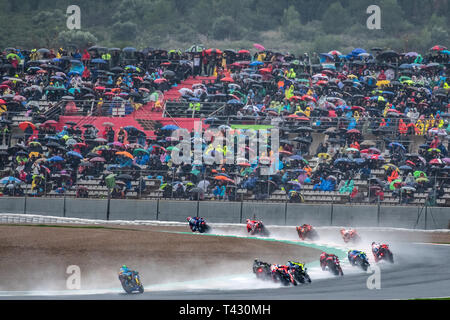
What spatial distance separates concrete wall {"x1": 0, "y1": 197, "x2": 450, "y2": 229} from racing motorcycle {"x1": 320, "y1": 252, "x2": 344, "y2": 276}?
15394 millimetres

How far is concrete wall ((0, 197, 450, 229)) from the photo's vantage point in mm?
38188

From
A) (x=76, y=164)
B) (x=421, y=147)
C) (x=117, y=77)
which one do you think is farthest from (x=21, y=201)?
(x=421, y=147)

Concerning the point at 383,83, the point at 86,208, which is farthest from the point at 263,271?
the point at 383,83

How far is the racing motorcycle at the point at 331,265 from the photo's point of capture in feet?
74.0

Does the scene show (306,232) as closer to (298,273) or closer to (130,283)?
(298,273)

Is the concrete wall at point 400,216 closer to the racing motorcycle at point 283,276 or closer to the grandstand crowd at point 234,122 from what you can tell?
the grandstand crowd at point 234,122

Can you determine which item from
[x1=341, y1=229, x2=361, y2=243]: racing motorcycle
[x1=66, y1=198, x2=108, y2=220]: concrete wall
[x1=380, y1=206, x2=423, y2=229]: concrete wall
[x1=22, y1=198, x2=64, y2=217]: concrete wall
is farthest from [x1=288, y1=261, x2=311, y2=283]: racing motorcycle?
[x1=22, y1=198, x2=64, y2=217]: concrete wall

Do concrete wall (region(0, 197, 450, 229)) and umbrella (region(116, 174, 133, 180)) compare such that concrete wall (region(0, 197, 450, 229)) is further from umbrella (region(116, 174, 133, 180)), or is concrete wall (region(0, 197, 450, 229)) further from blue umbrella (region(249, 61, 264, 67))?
blue umbrella (region(249, 61, 264, 67))

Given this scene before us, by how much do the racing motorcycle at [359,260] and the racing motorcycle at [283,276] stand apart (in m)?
3.90

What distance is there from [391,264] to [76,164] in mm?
22284

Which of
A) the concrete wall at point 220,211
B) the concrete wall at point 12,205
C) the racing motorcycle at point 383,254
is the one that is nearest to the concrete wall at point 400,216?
the concrete wall at point 220,211

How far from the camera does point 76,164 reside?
44.1 metres

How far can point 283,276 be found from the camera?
2016cm
